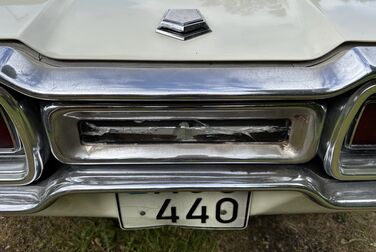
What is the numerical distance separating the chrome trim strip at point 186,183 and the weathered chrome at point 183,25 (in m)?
0.45

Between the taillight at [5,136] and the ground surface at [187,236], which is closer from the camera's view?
the taillight at [5,136]

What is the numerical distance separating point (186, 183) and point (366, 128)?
2.08 ft

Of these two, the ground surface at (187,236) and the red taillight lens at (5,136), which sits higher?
the red taillight lens at (5,136)

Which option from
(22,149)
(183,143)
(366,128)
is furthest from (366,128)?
(22,149)

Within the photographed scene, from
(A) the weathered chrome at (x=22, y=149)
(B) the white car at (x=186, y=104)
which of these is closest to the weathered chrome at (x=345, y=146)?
(B) the white car at (x=186, y=104)

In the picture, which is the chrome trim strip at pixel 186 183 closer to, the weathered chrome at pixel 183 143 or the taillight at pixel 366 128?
the weathered chrome at pixel 183 143

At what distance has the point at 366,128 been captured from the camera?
1.35 meters

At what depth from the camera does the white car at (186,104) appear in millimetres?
1200

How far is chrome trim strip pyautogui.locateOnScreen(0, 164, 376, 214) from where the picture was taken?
1.35 meters

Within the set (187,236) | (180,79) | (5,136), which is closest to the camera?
(180,79)

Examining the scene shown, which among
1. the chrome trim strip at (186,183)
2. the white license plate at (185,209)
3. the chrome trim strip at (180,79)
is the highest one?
the chrome trim strip at (180,79)

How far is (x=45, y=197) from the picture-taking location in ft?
4.43

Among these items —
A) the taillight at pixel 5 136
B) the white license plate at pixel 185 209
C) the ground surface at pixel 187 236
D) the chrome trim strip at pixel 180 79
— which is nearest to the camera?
the chrome trim strip at pixel 180 79

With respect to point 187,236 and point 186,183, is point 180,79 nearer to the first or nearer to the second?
point 186,183
